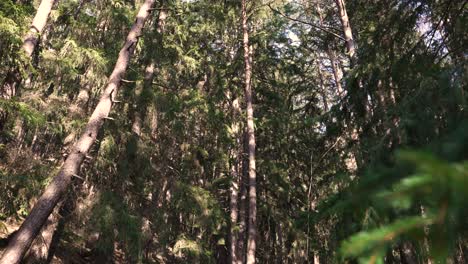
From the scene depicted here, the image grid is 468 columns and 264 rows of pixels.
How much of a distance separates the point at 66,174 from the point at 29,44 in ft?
12.7

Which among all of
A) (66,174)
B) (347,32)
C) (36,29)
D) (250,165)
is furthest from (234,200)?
(36,29)

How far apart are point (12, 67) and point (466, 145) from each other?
962 cm

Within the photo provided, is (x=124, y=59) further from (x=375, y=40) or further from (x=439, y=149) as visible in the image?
(x=439, y=149)

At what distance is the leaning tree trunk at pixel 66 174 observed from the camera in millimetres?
6664

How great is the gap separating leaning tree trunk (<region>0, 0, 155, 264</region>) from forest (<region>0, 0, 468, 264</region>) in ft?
0.12

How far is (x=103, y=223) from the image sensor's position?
33.8ft

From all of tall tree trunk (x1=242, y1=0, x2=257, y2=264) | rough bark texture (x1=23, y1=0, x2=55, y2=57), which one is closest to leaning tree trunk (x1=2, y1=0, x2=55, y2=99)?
rough bark texture (x1=23, y1=0, x2=55, y2=57)

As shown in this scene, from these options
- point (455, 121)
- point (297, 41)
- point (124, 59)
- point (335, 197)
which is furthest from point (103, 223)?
point (297, 41)

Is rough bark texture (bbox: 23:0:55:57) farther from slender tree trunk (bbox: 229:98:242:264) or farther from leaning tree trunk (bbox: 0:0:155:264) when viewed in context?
slender tree trunk (bbox: 229:98:242:264)

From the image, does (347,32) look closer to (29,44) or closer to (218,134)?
(218,134)

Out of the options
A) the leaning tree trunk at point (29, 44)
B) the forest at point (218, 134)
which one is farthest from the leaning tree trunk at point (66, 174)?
the leaning tree trunk at point (29, 44)

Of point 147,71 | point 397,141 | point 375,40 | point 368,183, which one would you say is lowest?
point 368,183

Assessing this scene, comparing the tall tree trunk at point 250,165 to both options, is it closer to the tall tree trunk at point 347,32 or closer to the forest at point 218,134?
the forest at point 218,134

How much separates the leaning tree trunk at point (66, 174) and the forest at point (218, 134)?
0.04 meters
